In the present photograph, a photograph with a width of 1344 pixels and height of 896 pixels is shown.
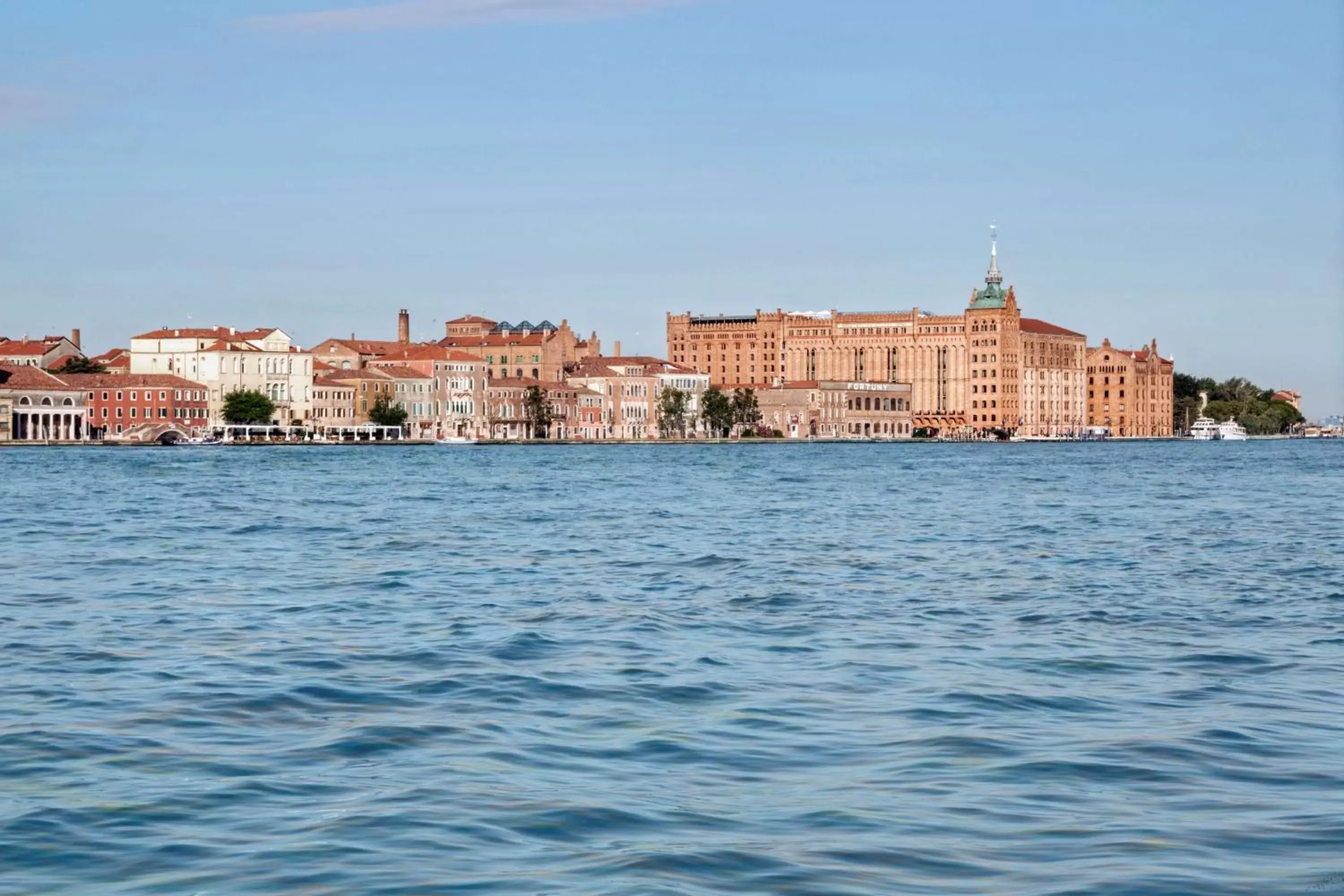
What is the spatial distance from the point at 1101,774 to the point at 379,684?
466cm

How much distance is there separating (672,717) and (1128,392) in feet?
547

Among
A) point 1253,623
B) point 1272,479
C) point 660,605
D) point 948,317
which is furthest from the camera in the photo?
point 948,317

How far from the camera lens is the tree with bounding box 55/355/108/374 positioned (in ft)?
381

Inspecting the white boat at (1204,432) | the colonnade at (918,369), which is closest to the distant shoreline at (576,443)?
the white boat at (1204,432)

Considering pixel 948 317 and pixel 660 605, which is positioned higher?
pixel 948 317

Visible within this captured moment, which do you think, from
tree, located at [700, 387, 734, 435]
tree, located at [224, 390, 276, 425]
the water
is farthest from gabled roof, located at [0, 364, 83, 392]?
the water

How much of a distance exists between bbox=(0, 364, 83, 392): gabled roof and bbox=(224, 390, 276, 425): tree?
27.5 ft

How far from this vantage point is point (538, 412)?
123625 millimetres

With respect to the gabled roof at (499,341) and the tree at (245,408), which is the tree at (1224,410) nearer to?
the gabled roof at (499,341)

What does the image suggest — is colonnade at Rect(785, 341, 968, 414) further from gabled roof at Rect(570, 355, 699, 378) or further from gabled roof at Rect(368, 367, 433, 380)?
gabled roof at Rect(368, 367, 433, 380)

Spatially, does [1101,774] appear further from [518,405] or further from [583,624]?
[518,405]

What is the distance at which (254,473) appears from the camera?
5916 centimetres

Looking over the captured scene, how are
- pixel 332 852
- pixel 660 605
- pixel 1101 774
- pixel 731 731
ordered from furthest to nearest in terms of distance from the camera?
pixel 660 605
pixel 731 731
pixel 1101 774
pixel 332 852

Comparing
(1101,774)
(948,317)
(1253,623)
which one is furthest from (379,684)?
(948,317)
